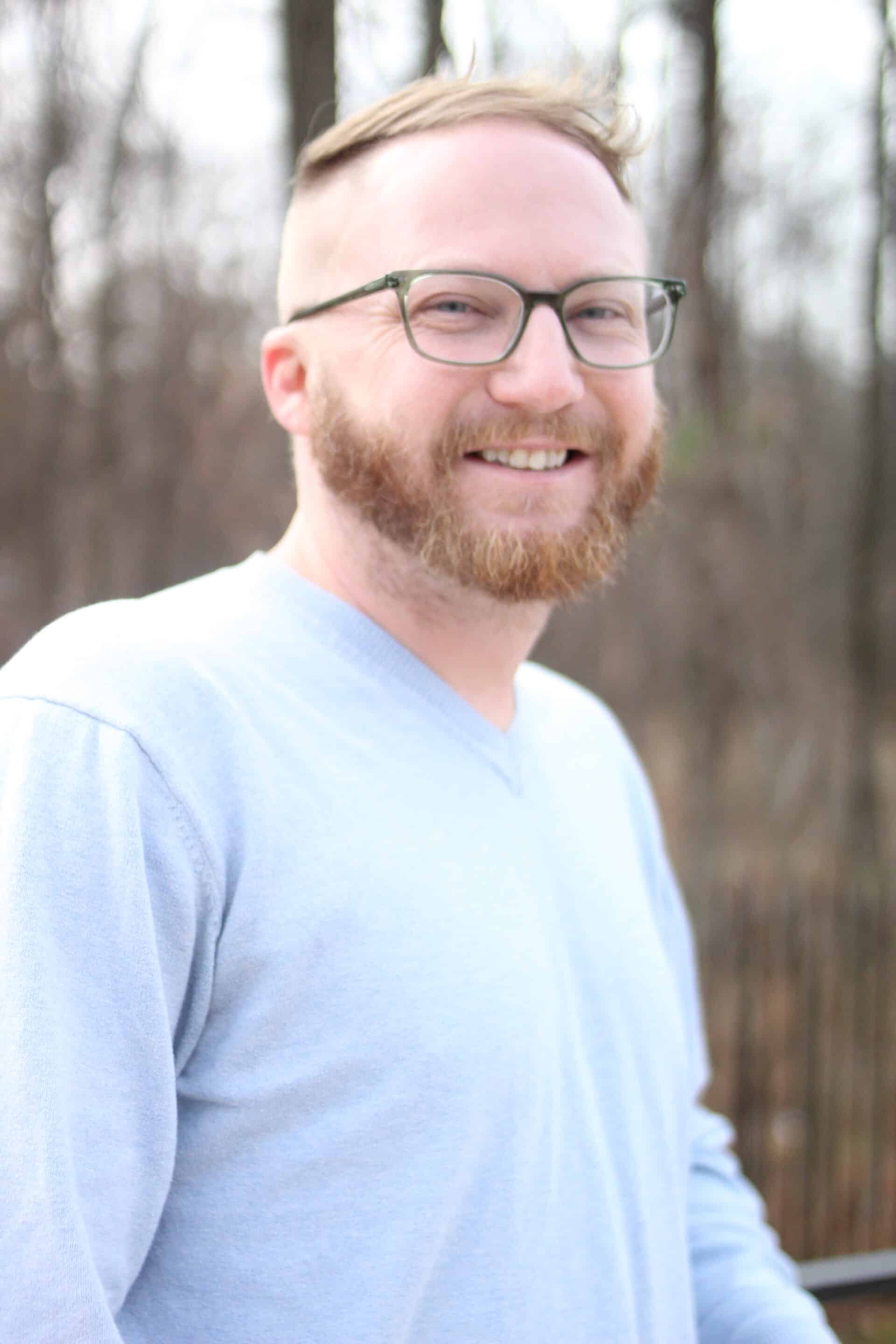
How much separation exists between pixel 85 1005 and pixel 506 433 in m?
0.76

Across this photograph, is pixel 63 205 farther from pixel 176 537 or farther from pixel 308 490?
pixel 308 490

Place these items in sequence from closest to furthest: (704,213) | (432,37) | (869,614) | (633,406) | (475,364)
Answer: (475,364)
(633,406)
(432,37)
(704,213)
(869,614)

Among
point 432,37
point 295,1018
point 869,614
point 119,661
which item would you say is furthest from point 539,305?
point 869,614

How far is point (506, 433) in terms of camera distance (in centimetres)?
132

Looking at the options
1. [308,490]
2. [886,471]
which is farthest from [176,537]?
[886,471]

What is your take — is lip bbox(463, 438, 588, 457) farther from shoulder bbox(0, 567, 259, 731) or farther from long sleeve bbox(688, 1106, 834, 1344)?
long sleeve bbox(688, 1106, 834, 1344)

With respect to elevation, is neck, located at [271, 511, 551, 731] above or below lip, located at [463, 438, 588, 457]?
below

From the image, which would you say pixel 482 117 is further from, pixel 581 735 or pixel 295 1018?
pixel 295 1018

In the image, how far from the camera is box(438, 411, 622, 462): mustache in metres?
1.32

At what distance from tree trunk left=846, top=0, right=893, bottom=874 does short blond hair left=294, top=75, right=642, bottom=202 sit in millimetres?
6141

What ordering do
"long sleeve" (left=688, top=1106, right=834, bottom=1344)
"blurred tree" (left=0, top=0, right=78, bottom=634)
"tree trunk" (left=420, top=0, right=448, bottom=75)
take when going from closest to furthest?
1. "long sleeve" (left=688, top=1106, right=834, bottom=1344)
2. "tree trunk" (left=420, top=0, right=448, bottom=75)
3. "blurred tree" (left=0, top=0, right=78, bottom=634)

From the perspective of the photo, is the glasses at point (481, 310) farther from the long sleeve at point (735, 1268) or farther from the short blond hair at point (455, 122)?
the long sleeve at point (735, 1268)

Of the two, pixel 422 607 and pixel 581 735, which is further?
pixel 581 735

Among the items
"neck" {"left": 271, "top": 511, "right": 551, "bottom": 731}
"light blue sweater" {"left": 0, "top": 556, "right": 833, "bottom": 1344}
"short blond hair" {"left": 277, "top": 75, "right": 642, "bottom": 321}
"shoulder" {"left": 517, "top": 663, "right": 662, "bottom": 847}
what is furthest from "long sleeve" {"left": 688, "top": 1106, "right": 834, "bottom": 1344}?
"short blond hair" {"left": 277, "top": 75, "right": 642, "bottom": 321}
